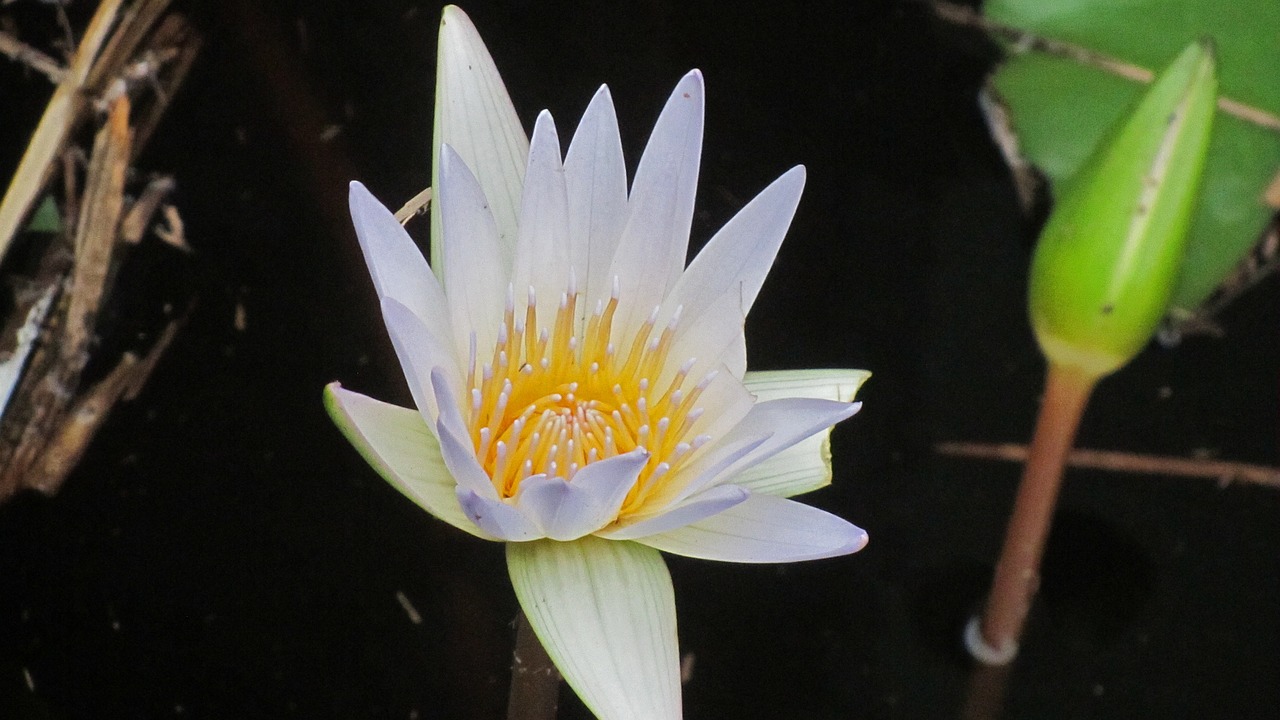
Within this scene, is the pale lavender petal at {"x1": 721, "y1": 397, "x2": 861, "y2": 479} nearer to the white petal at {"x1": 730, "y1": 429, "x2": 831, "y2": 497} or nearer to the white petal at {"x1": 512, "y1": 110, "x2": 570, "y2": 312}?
Answer: the white petal at {"x1": 730, "y1": 429, "x2": 831, "y2": 497}

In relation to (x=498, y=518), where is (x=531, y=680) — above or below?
below

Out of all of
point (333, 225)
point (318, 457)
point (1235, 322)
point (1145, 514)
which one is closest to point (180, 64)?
point (333, 225)

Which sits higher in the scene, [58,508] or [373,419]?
[373,419]

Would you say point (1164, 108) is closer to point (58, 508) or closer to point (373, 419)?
point (373, 419)

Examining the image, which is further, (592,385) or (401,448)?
(592,385)

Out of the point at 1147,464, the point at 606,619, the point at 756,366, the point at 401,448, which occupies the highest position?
the point at 401,448

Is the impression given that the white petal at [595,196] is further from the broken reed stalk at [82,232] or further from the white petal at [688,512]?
the broken reed stalk at [82,232]

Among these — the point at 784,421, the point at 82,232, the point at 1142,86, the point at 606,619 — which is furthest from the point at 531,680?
the point at 1142,86

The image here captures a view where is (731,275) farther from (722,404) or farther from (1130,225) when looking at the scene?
(1130,225)
